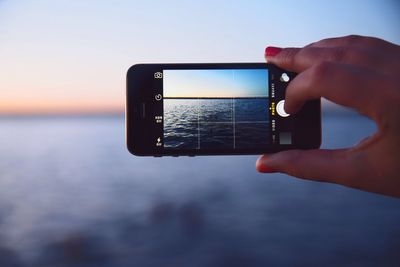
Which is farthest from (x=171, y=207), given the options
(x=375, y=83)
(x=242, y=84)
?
(x=375, y=83)

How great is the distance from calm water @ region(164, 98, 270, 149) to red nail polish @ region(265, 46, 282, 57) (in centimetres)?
17

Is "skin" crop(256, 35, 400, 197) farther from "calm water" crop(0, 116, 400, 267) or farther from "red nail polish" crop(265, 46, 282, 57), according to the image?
"calm water" crop(0, 116, 400, 267)

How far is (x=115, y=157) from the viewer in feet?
46.5

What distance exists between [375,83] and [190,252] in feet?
15.7

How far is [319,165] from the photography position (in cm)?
67

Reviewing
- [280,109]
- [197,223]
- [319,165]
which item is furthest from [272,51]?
[197,223]

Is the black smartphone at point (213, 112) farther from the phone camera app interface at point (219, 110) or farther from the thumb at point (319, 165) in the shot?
the thumb at point (319, 165)

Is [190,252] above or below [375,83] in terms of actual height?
below

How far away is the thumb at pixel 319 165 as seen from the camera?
0.64 meters

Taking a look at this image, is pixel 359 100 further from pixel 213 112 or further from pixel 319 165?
pixel 213 112

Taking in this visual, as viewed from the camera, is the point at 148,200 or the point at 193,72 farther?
the point at 148,200

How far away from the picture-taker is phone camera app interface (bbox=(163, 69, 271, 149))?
3.30ft

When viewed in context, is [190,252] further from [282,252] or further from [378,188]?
[378,188]

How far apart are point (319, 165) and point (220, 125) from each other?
1.23 ft
